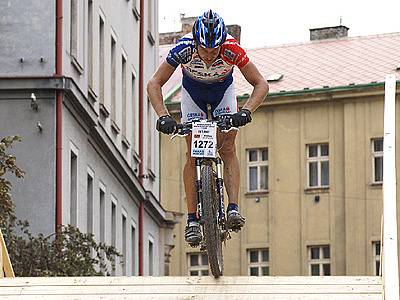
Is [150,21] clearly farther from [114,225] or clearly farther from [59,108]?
[59,108]

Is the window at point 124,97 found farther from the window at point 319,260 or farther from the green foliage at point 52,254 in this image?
the window at point 319,260

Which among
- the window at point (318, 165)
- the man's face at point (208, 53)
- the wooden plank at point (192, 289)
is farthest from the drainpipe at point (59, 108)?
the window at point (318, 165)

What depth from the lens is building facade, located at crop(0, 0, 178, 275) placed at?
36.3 meters

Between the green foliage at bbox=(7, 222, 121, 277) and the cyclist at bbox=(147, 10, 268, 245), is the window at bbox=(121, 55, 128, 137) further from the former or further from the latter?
the cyclist at bbox=(147, 10, 268, 245)

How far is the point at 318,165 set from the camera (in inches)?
2734

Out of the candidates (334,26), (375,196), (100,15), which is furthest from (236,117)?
(334,26)

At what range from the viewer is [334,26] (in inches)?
2960

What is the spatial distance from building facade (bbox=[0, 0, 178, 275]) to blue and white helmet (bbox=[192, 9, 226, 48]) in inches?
757

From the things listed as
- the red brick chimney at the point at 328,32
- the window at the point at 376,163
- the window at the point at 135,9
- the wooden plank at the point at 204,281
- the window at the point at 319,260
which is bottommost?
the wooden plank at the point at 204,281

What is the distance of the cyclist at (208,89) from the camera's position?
16625 mm

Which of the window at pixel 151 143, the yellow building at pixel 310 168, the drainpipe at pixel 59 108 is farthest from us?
the yellow building at pixel 310 168

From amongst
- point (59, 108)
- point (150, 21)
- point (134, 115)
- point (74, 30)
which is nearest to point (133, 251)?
point (134, 115)

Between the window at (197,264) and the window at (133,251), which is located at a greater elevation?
the window at (197,264)

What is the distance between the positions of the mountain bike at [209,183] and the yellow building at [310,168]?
160 feet
